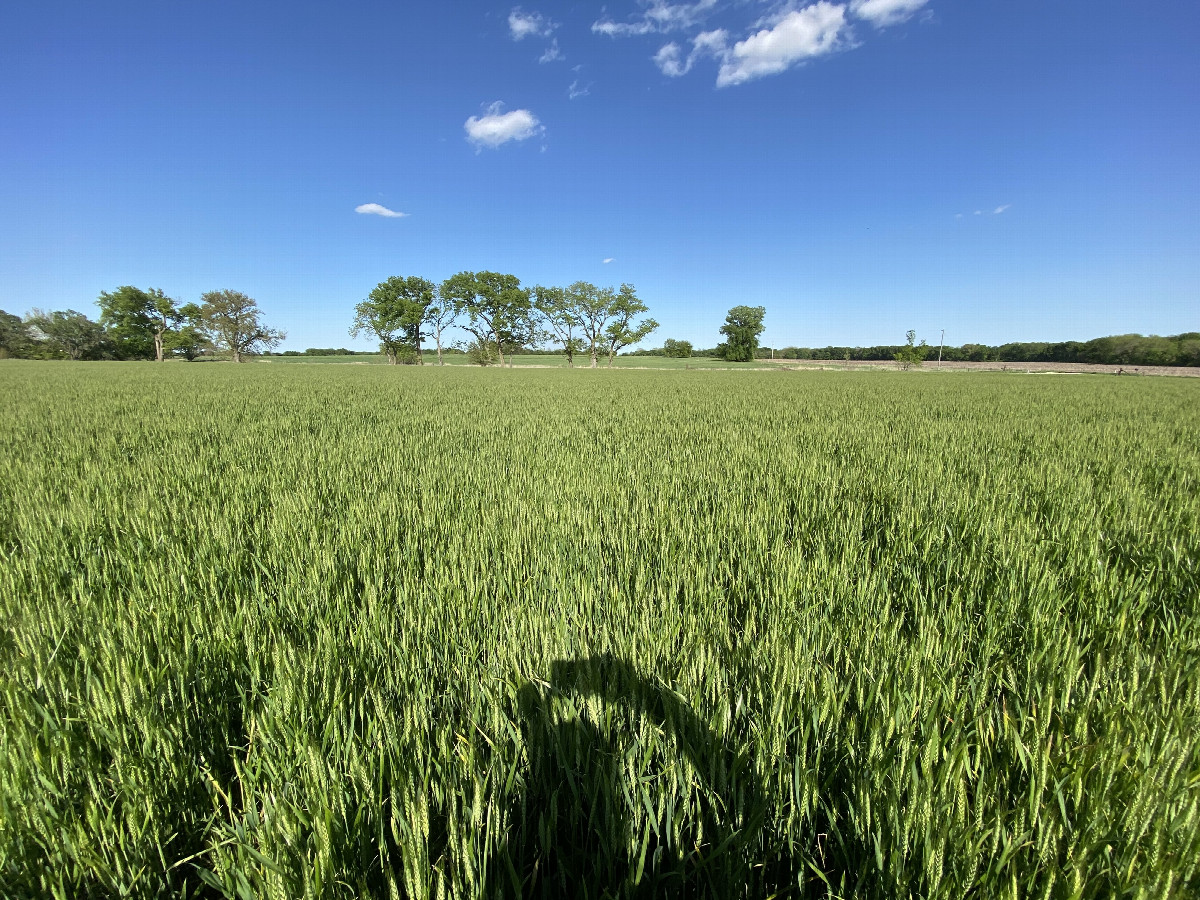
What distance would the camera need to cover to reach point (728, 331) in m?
95.8

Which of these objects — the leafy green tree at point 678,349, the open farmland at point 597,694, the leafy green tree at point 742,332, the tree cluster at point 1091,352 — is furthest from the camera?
the leafy green tree at point 678,349

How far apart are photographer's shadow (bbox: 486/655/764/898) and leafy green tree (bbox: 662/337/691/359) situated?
113174 millimetres

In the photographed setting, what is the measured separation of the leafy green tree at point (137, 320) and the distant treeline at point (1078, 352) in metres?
91.7

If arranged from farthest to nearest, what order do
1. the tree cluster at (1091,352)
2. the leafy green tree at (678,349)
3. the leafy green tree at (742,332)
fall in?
the leafy green tree at (678,349), the leafy green tree at (742,332), the tree cluster at (1091,352)

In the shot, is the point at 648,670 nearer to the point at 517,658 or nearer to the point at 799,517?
the point at 517,658

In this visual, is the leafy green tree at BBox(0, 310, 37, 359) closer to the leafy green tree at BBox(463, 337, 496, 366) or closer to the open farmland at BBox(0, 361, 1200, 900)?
the leafy green tree at BBox(463, 337, 496, 366)

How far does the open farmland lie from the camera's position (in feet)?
3.33

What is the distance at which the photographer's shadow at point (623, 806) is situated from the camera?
1032 mm

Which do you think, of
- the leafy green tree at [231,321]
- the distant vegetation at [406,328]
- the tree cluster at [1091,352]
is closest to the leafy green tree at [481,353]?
the distant vegetation at [406,328]

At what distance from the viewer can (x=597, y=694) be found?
1414 millimetres

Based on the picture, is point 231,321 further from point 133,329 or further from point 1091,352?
point 1091,352

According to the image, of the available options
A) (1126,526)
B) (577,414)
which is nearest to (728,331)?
(577,414)

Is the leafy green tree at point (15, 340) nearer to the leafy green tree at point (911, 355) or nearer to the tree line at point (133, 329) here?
the tree line at point (133, 329)

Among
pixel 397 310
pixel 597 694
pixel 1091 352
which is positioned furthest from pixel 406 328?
pixel 1091 352
